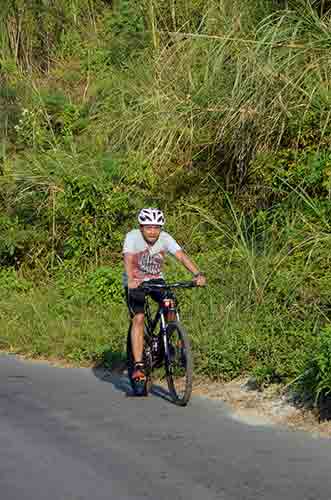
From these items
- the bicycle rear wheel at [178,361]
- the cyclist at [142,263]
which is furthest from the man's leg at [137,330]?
the bicycle rear wheel at [178,361]

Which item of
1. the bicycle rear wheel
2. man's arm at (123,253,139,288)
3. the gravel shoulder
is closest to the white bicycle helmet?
man's arm at (123,253,139,288)

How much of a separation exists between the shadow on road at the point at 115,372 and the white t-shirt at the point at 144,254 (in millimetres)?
1191

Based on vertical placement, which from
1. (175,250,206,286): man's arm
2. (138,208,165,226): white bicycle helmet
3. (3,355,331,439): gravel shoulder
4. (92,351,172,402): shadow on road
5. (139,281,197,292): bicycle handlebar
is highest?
(138,208,165,226): white bicycle helmet

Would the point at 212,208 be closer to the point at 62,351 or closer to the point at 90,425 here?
the point at 62,351

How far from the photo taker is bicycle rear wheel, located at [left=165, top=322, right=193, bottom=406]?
10.2 metres

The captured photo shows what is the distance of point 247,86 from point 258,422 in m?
6.12

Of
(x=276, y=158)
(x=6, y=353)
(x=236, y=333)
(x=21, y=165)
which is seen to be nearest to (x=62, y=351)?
(x=6, y=353)

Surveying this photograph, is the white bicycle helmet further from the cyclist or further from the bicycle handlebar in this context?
the bicycle handlebar

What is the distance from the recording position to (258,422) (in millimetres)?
9586

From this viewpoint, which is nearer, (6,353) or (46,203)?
(6,353)

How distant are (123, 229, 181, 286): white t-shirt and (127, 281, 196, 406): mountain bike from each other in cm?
21

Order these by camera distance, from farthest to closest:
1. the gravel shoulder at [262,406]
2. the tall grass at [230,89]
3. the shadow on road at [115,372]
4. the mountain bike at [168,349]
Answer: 1. the tall grass at [230,89]
2. the shadow on road at [115,372]
3. the mountain bike at [168,349]
4. the gravel shoulder at [262,406]

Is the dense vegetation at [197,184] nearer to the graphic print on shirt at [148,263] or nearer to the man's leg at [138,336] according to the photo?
the man's leg at [138,336]

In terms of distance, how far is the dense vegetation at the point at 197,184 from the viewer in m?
11.8
